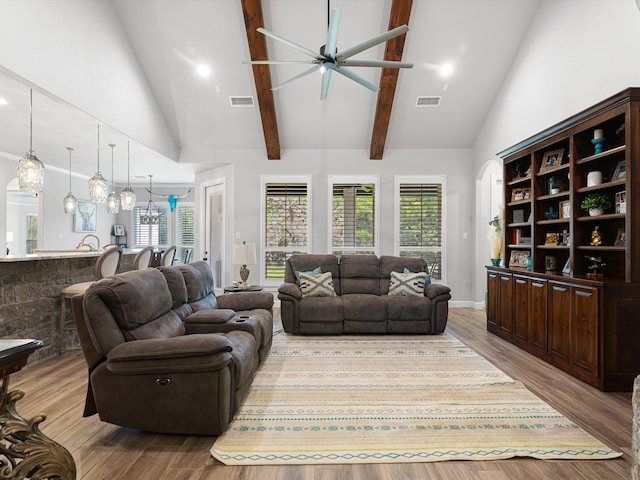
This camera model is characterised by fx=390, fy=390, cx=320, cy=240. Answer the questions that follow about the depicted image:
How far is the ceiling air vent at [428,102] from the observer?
20.7 feet

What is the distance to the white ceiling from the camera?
504 centimetres

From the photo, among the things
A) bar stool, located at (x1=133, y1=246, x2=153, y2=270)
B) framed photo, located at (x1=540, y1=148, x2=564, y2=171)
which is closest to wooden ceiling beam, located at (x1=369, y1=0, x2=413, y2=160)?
framed photo, located at (x1=540, y1=148, x2=564, y2=171)

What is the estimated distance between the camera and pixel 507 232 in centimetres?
533

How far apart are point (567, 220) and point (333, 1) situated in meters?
3.83

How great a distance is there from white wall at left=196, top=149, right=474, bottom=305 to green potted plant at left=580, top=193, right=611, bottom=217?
3.51m

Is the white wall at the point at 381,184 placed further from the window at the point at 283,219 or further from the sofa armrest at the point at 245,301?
the sofa armrest at the point at 245,301

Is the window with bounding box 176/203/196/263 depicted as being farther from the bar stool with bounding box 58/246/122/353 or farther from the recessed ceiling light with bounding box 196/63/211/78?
the bar stool with bounding box 58/246/122/353

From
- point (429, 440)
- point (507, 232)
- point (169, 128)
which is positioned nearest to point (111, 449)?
point (429, 440)

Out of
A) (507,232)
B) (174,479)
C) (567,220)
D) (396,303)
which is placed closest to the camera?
(174,479)

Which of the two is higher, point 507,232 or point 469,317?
point 507,232

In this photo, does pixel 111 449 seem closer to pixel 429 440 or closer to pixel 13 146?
pixel 429 440

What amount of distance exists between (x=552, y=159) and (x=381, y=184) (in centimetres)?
322

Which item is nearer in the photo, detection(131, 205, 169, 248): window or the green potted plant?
the green potted plant

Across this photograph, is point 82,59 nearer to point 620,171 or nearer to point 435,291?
point 435,291
